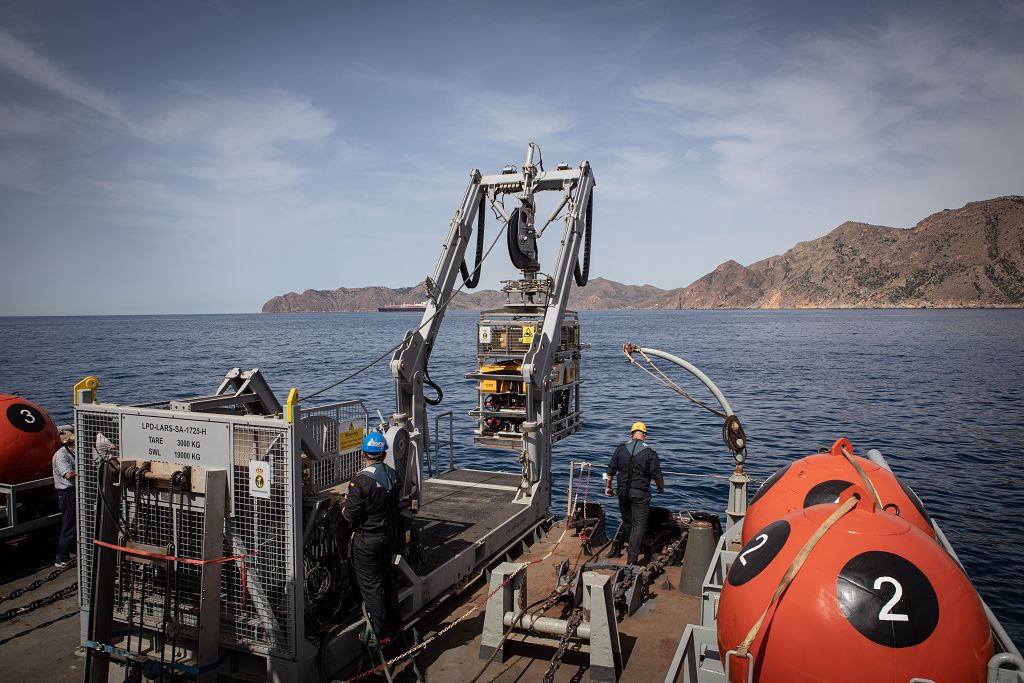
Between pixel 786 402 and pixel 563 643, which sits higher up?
pixel 563 643

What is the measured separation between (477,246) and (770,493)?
7.80m

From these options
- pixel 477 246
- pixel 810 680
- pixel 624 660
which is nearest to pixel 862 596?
pixel 810 680

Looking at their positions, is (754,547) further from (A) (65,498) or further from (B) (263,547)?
(A) (65,498)

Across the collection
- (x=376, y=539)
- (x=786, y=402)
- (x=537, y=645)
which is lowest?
(x=786, y=402)

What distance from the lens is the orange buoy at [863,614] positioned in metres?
4.05

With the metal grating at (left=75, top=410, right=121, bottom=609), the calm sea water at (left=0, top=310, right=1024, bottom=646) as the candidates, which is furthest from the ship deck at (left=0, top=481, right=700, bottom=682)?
the calm sea water at (left=0, top=310, right=1024, bottom=646)

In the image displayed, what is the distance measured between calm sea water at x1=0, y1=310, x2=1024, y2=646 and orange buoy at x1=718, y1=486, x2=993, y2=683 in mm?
9437

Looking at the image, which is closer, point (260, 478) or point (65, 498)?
point (260, 478)

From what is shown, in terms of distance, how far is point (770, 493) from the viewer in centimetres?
686

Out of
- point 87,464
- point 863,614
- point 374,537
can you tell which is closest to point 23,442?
point 87,464

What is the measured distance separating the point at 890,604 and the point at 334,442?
18.3 feet

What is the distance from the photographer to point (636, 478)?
925cm

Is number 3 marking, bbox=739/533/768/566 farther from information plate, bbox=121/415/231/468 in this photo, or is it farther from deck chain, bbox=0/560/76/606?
deck chain, bbox=0/560/76/606

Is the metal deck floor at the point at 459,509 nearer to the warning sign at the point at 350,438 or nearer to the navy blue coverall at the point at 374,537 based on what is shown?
the navy blue coverall at the point at 374,537
